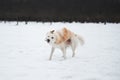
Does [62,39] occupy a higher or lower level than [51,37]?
lower

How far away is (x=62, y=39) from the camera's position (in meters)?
9.51

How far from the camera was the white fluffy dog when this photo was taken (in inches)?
349

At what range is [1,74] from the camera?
7152mm

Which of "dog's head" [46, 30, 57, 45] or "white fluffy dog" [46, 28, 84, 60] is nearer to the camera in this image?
"dog's head" [46, 30, 57, 45]

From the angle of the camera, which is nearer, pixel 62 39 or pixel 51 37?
pixel 51 37

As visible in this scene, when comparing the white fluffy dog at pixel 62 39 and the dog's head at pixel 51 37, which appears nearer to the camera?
the dog's head at pixel 51 37

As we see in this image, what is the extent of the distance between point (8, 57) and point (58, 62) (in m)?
1.94

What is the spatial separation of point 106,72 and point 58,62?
6.62ft

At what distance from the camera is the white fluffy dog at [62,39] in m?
8.88
